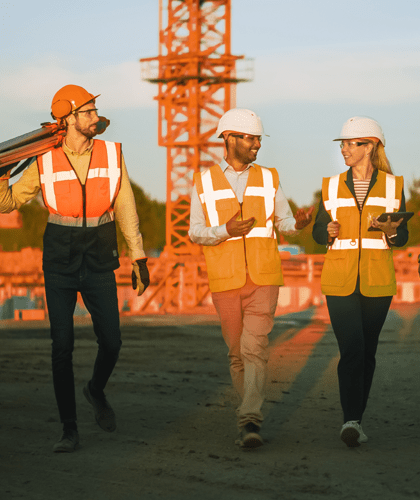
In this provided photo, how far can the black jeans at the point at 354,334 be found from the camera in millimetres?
5824

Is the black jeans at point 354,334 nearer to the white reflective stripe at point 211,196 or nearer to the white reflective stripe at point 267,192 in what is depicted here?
the white reflective stripe at point 267,192

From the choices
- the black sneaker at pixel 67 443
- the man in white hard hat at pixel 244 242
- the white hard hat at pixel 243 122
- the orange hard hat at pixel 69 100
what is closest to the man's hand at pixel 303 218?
the man in white hard hat at pixel 244 242

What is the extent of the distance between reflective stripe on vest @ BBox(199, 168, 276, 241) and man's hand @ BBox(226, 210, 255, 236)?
0.28 metres

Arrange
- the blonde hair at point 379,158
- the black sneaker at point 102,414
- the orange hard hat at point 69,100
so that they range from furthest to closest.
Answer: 1. the black sneaker at point 102,414
2. the blonde hair at point 379,158
3. the orange hard hat at point 69,100

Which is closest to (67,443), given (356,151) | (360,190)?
(360,190)

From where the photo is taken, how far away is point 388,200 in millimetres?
5977

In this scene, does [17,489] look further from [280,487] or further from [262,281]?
[262,281]

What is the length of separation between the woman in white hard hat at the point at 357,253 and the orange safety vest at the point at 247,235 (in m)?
0.34

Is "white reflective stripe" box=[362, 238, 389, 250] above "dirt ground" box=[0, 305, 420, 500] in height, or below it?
above

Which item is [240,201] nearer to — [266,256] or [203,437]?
[266,256]

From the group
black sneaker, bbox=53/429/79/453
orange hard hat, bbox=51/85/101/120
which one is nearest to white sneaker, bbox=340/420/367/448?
black sneaker, bbox=53/429/79/453

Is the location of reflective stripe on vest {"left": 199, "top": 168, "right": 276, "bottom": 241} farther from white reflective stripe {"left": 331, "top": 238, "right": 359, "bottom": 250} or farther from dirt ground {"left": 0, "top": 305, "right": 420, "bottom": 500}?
dirt ground {"left": 0, "top": 305, "right": 420, "bottom": 500}

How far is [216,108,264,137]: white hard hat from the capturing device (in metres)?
6.04

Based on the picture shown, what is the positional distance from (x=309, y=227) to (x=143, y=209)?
67850 millimetres
